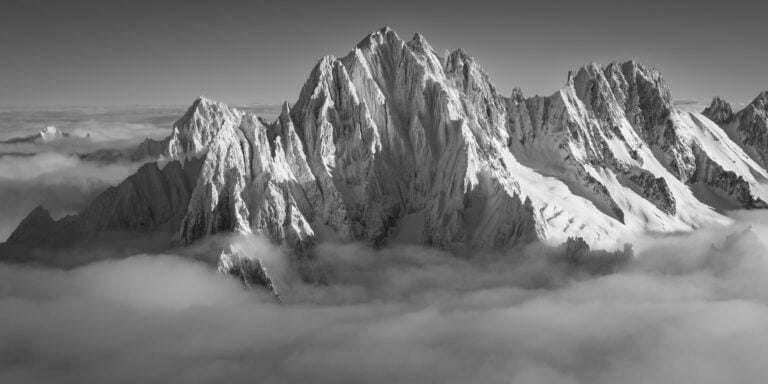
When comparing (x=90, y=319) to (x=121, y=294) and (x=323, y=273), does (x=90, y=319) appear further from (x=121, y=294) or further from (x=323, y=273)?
(x=323, y=273)

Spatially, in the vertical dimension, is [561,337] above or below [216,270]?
below

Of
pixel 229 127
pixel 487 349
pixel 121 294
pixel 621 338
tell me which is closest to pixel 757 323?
pixel 621 338

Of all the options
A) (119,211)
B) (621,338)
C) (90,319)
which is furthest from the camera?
(119,211)

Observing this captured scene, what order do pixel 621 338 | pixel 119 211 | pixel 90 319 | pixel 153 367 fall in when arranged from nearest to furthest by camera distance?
1. pixel 153 367
2. pixel 90 319
3. pixel 621 338
4. pixel 119 211

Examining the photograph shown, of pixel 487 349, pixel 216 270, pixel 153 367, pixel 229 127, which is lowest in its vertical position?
pixel 153 367

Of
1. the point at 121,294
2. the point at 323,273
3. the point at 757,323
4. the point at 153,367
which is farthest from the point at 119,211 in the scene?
the point at 757,323

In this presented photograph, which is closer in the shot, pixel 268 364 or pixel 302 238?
pixel 268 364

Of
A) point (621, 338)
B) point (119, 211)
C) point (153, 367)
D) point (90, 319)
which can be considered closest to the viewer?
point (153, 367)

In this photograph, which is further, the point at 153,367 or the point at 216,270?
the point at 216,270

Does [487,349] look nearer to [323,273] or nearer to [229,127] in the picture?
[323,273]
